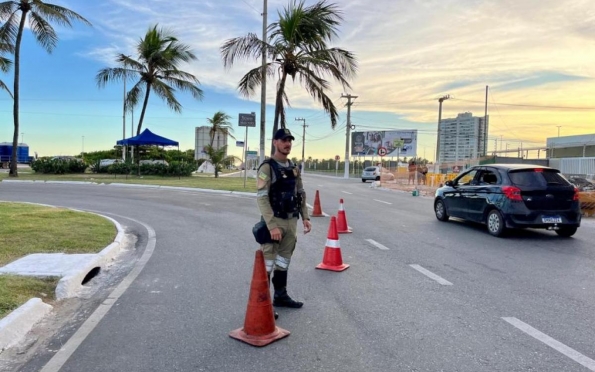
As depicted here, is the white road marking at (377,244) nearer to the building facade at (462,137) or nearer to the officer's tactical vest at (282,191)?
the officer's tactical vest at (282,191)

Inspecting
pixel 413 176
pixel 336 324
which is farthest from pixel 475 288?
pixel 413 176

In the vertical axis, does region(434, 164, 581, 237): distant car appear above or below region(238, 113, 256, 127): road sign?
below

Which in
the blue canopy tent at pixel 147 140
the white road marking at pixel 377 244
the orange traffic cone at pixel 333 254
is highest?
the blue canopy tent at pixel 147 140

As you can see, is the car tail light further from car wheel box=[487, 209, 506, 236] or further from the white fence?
the white fence

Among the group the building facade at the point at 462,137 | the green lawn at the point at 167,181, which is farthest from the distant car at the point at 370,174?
the building facade at the point at 462,137

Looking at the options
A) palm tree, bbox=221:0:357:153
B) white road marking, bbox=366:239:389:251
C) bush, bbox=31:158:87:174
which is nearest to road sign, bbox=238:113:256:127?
palm tree, bbox=221:0:357:153

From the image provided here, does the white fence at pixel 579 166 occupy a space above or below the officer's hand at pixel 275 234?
above

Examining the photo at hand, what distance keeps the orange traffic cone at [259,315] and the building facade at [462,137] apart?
216 ft

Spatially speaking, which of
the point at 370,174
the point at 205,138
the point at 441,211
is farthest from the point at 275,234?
the point at 205,138

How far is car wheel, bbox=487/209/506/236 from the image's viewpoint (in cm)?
968

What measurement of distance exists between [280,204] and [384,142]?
62.3 meters

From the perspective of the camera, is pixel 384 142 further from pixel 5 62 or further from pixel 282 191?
pixel 282 191

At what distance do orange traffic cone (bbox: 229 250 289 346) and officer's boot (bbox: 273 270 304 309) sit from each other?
2.55ft

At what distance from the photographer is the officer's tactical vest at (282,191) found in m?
4.78
